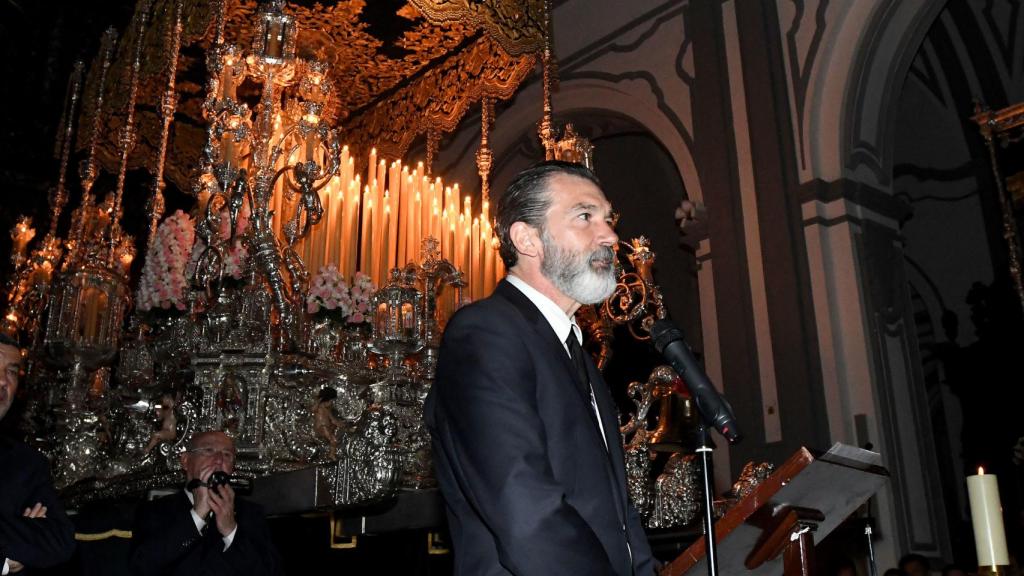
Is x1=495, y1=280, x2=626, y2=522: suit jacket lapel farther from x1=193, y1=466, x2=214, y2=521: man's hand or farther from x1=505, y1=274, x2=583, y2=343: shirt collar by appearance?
x1=193, y1=466, x2=214, y2=521: man's hand

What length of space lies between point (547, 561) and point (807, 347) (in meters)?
4.62

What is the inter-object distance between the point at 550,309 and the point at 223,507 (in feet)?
6.67

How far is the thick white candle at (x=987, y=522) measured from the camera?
5.34ft

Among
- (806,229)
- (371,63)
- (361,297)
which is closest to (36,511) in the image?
(361,297)

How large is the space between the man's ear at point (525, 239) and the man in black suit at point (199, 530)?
74.9 inches

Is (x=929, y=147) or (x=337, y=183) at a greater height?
(x=929, y=147)

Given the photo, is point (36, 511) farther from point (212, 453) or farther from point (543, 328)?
point (543, 328)

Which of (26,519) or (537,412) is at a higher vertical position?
(537,412)

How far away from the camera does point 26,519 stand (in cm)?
247

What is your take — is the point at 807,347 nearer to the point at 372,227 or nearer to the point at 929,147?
the point at 372,227

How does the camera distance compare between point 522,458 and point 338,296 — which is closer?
point 522,458

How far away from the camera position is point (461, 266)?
179 inches

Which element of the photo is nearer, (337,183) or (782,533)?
(782,533)

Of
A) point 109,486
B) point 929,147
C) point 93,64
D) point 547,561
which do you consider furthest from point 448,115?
point 929,147
